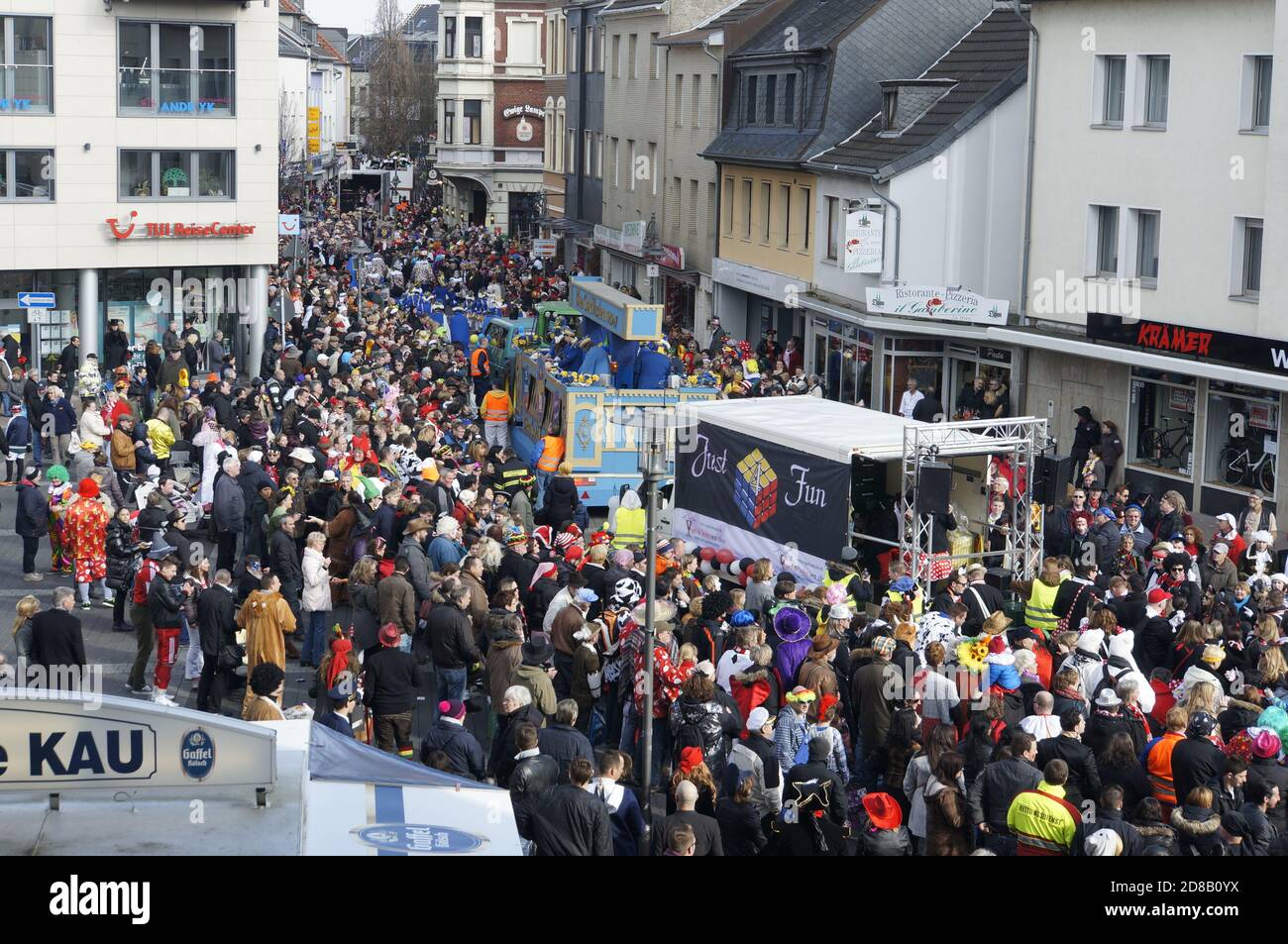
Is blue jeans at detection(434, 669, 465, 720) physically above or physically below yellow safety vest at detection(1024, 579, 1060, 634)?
below

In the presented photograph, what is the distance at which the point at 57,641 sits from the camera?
14117mm

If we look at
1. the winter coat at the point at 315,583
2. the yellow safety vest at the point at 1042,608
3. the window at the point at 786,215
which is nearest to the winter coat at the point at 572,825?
the yellow safety vest at the point at 1042,608

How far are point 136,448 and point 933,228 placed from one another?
1527 centimetres

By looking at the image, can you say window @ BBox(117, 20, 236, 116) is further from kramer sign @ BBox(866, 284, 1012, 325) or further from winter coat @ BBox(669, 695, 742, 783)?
winter coat @ BBox(669, 695, 742, 783)

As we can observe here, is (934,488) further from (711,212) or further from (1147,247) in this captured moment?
(711,212)

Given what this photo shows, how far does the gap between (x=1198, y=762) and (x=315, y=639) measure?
9.00 m

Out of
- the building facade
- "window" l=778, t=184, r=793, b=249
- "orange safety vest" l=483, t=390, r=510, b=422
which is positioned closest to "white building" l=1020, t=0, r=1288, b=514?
"orange safety vest" l=483, t=390, r=510, b=422

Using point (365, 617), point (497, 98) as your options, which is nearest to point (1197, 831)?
point (365, 617)

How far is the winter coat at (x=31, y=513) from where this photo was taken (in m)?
19.5

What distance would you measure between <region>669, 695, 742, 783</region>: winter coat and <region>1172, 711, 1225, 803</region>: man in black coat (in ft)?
9.46

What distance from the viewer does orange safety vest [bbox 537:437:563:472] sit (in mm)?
24656

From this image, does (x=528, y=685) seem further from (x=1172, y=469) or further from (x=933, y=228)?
(x=933, y=228)

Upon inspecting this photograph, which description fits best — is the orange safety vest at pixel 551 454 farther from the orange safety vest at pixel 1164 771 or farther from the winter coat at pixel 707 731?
the orange safety vest at pixel 1164 771

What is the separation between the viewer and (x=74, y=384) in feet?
109
